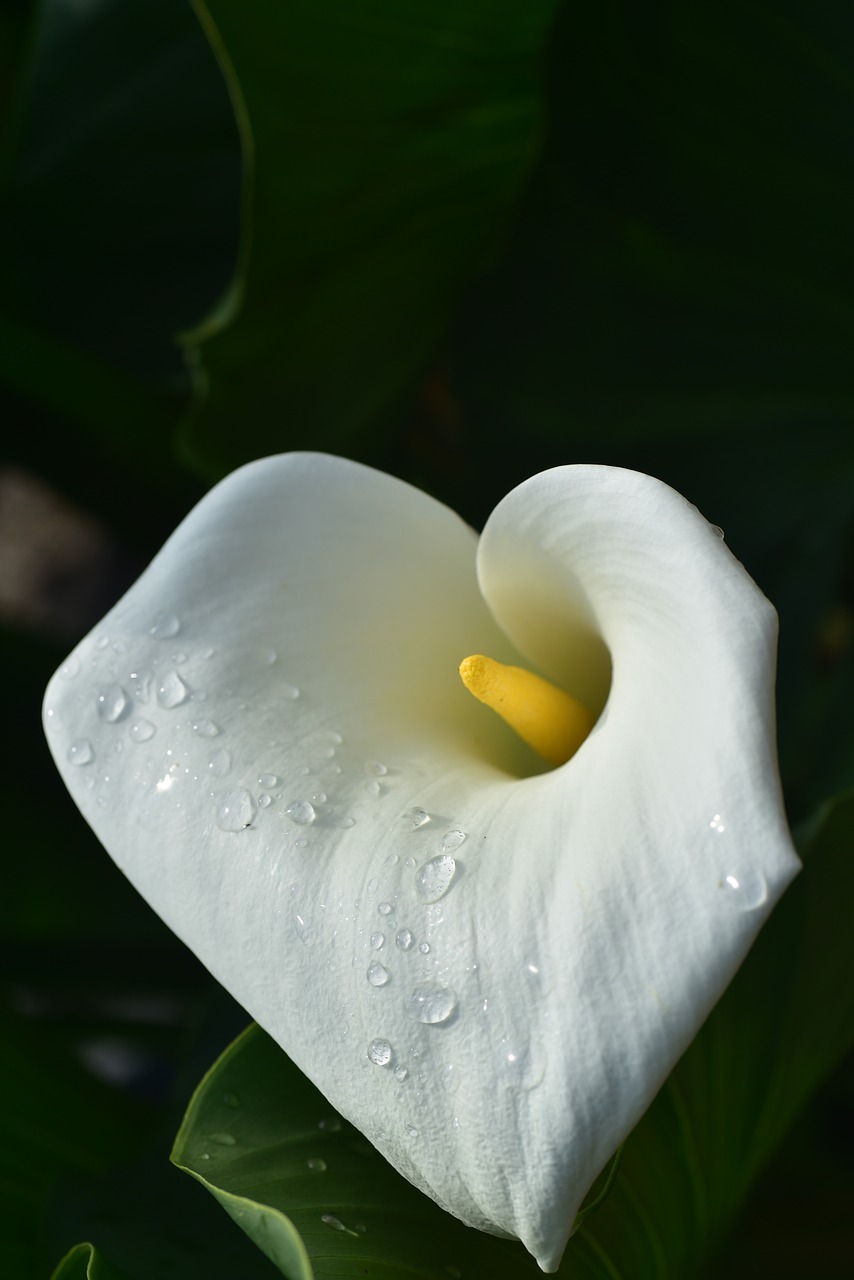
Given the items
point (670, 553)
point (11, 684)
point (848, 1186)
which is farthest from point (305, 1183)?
point (11, 684)

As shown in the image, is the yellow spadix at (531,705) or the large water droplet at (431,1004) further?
the yellow spadix at (531,705)

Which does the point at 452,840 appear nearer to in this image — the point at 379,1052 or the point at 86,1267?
the point at 379,1052

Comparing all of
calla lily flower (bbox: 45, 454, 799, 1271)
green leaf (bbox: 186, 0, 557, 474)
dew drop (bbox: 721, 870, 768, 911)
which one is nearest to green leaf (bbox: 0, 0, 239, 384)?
green leaf (bbox: 186, 0, 557, 474)

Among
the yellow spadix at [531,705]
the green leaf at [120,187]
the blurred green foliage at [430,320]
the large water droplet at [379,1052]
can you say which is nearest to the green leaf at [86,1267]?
the blurred green foliage at [430,320]

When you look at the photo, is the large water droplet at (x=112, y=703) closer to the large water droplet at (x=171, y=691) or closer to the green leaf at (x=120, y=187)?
the large water droplet at (x=171, y=691)

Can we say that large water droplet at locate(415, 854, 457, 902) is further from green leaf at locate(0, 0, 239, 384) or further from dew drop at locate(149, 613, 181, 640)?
green leaf at locate(0, 0, 239, 384)

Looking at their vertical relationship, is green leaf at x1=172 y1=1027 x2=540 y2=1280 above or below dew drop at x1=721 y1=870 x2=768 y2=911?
below
